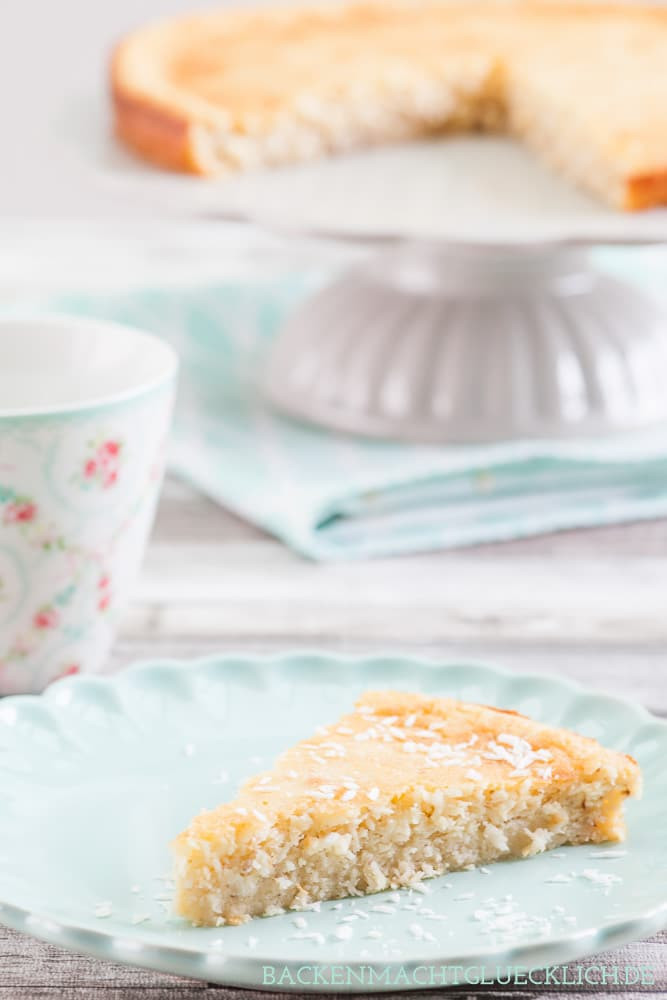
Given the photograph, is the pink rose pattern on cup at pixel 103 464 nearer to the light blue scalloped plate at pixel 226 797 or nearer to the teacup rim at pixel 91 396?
the teacup rim at pixel 91 396

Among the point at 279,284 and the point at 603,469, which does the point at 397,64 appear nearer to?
the point at 279,284

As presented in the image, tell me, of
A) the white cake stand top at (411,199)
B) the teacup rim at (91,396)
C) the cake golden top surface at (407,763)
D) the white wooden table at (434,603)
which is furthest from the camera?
the white cake stand top at (411,199)

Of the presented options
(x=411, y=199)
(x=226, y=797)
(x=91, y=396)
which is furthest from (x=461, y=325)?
(x=226, y=797)

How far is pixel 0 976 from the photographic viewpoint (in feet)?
2.83

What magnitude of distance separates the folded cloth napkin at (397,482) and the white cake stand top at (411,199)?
0.26 m

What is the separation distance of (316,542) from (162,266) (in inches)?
52.3

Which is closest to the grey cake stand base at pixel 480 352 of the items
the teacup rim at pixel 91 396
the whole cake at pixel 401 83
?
the whole cake at pixel 401 83

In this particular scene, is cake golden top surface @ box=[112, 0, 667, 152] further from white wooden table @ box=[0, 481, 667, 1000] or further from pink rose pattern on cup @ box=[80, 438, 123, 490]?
pink rose pattern on cup @ box=[80, 438, 123, 490]

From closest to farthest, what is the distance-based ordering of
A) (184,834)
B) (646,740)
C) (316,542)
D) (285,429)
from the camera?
(184,834)
(646,740)
(316,542)
(285,429)

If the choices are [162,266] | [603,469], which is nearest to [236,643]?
[603,469]

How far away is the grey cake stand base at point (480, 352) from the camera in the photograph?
5.85 ft

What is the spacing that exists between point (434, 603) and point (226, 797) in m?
0.50

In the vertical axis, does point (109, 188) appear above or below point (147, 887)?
above

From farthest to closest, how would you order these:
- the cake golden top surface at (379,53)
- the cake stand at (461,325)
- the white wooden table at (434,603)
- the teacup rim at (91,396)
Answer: the cake golden top surface at (379,53)
the cake stand at (461,325)
the white wooden table at (434,603)
the teacup rim at (91,396)
